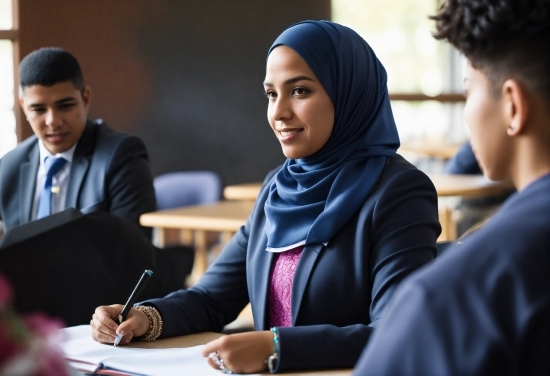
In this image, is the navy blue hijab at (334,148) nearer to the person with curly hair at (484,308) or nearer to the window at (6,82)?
the person with curly hair at (484,308)

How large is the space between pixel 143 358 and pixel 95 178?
1397 millimetres

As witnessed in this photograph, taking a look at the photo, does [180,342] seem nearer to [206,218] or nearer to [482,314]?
[482,314]

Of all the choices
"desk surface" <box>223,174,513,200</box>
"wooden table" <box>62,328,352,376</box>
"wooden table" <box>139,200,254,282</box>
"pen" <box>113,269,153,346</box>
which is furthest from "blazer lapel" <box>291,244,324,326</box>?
"desk surface" <box>223,174,513,200</box>

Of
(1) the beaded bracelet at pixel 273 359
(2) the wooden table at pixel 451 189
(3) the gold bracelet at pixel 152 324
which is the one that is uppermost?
(1) the beaded bracelet at pixel 273 359

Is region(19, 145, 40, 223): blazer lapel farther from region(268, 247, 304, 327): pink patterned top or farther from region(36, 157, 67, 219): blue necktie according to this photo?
region(268, 247, 304, 327): pink patterned top

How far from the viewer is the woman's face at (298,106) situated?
1652mm

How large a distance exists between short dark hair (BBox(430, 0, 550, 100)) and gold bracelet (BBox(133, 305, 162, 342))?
0.89 metres

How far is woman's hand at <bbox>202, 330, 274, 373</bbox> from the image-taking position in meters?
1.28

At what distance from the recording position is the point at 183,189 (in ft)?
13.9

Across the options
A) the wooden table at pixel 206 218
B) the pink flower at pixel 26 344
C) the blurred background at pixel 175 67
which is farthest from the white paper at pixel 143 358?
the blurred background at pixel 175 67

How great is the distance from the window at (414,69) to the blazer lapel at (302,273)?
576 cm

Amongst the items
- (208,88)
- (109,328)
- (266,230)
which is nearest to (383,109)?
(266,230)

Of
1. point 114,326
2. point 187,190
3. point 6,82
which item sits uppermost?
point 6,82

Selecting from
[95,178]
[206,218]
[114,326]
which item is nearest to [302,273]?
[114,326]
